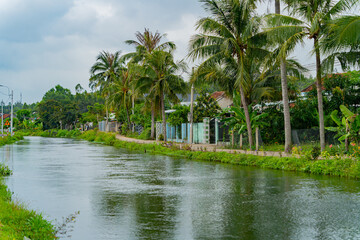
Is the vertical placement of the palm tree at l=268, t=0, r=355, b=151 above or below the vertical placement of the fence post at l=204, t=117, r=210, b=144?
above

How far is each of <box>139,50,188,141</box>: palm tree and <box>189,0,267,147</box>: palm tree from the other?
10100 mm

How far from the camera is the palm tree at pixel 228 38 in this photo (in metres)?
22.3

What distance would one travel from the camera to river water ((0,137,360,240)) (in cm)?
772

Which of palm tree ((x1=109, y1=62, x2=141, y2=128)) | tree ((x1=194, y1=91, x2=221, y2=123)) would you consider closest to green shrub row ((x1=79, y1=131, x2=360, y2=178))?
tree ((x1=194, y1=91, x2=221, y2=123))

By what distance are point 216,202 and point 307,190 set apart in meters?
3.34

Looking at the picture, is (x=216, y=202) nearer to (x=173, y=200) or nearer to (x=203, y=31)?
(x=173, y=200)

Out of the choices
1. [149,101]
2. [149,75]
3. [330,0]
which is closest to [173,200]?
[330,0]

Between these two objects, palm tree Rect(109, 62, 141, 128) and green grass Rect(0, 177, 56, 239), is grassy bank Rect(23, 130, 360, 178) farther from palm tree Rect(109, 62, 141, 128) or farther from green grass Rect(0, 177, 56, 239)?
palm tree Rect(109, 62, 141, 128)

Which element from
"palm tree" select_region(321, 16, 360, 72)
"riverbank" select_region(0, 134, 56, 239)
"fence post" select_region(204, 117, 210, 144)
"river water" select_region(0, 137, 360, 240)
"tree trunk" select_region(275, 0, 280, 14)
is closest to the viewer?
"riverbank" select_region(0, 134, 56, 239)

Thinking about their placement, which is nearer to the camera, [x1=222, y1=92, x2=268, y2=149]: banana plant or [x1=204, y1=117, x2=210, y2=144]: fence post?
[x1=222, y1=92, x2=268, y2=149]: banana plant

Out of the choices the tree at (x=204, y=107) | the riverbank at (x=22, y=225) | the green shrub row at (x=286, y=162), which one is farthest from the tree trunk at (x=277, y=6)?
the riverbank at (x=22, y=225)

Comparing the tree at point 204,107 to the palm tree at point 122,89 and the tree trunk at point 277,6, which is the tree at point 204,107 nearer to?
the tree trunk at point 277,6

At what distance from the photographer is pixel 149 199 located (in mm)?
11078

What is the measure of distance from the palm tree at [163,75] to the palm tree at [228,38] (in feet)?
33.1
